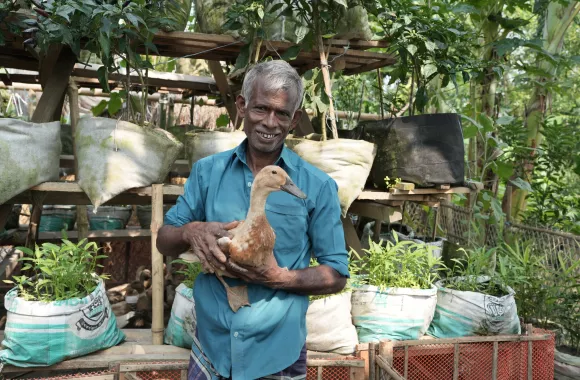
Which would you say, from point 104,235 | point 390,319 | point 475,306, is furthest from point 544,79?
point 104,235

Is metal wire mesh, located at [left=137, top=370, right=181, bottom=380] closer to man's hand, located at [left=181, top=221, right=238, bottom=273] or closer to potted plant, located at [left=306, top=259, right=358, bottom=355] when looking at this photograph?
potted plant, located at [left=306, top=259, right=358, bottom=355]

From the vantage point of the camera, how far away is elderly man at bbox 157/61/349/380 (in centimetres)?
157

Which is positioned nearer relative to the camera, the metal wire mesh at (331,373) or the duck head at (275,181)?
the duck head at (275,181)

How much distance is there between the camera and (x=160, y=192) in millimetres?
3049

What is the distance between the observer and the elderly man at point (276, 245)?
61.8 inches

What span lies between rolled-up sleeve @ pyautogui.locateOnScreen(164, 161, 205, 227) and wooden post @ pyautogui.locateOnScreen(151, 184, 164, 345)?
1344mm

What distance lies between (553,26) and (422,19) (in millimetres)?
2618

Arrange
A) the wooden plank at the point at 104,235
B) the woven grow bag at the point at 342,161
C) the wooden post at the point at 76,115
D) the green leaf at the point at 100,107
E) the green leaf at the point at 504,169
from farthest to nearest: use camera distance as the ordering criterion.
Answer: the green leaf at the point at 100,107, the wooden plank at the point at 104,235, the green leaf at the point at 504,169, the wooden post at the point at 76,115, the woven grow bag at the point at 342,161

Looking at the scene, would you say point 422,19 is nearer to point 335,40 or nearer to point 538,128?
point 335,40

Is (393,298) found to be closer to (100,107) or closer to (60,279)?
(60,279)

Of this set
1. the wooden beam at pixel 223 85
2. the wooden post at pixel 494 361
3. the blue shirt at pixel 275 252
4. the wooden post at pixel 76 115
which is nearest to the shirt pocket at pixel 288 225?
the blue shirt at pixel 275 252

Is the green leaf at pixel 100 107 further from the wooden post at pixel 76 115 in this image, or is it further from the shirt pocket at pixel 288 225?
the shirt pocket at pixel 288 225

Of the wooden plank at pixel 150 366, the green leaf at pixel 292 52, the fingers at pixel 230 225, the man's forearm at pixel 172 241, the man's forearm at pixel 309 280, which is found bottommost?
the wooden plank at pixel 150 366

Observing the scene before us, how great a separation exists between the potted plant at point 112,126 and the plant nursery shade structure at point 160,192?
130mm
